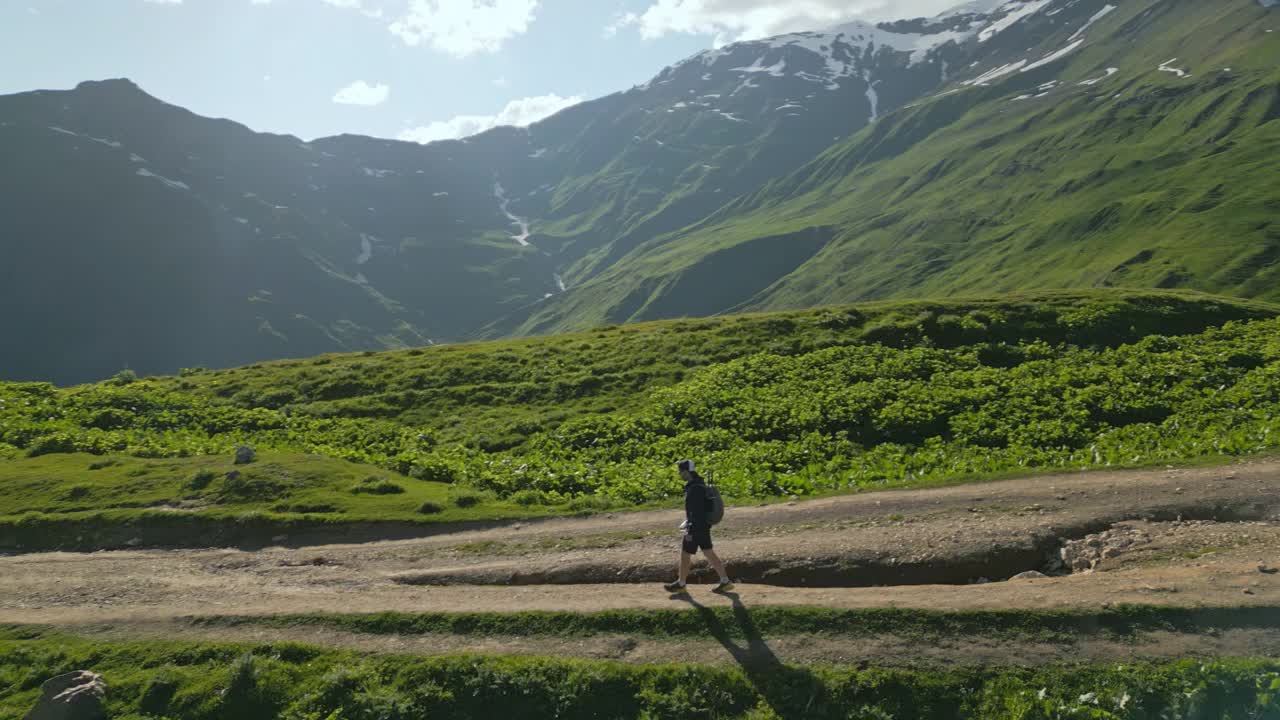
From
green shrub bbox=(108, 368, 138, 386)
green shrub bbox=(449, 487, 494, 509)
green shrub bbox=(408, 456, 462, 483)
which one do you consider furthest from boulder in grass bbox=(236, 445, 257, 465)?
→ green shrub bbox=(108, 368, 138, 386)

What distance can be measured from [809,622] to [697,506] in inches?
159

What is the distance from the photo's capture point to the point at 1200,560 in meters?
17.6

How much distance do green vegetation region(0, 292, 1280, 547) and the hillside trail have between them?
279cm

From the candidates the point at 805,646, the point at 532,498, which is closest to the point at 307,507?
the point at 532,498

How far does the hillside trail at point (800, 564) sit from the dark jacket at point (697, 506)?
189cm

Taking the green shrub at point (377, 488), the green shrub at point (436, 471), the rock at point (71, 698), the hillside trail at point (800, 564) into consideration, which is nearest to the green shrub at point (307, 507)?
the green shrub at point (377, 488)

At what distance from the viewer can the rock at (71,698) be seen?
16344mm

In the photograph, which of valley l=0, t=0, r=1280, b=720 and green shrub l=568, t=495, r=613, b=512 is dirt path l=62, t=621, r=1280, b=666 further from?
green shrub l=568, t=495, r=613, b=512

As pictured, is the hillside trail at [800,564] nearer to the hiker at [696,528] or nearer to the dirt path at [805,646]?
the dirt path at [805,646]

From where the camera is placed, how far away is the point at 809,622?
16797 mm

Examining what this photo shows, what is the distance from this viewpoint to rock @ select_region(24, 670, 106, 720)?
53.6ft

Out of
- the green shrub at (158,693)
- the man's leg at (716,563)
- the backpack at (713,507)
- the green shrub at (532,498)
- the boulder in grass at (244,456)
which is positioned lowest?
the green shrub at (532,498)

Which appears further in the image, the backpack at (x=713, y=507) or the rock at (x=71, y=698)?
the backpack at (x=713, y=507)

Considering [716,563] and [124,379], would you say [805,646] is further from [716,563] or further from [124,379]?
[124,379]
